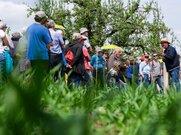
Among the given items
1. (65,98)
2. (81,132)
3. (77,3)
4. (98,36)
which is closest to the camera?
(81,132)

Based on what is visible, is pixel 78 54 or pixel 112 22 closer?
pixel 78 54

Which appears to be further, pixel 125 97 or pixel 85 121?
pixel 125 97

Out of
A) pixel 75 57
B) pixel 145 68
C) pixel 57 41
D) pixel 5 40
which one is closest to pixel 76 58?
pixel 75 57

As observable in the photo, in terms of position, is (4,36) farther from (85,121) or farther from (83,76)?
(85,121)

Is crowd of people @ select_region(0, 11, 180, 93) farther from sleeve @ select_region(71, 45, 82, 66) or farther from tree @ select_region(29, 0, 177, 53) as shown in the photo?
tree @ select_region(29, 0, 177, 53)

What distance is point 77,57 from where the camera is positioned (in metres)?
12.1

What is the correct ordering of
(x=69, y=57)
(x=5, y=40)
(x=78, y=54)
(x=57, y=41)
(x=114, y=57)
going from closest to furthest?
(x=5, y=40) < (x=57, y=41) < (x=78, y=54) < (x=69, y=57) < (x=114, y=57)

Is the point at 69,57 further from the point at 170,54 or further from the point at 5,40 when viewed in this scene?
the point at 170,54

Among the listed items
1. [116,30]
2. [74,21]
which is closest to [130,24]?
[116,30]

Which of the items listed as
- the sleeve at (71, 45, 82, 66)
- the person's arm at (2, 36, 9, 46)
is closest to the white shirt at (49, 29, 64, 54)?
the sleeve at (71, 45, 82, 66)

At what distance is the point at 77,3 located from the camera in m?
54.9

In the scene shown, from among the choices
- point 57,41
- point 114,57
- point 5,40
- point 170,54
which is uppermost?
point 5,40

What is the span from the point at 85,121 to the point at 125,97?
3764 mm

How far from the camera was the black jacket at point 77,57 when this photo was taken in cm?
1212
